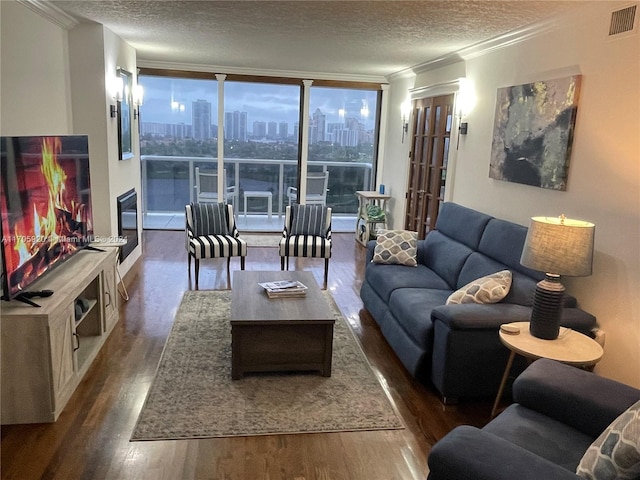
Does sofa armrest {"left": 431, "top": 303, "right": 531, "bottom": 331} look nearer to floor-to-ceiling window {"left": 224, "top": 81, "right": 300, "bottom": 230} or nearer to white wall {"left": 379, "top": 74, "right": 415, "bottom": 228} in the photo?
white wall {"left": 379, "top": 74, "right": 415, "bottom": 228}

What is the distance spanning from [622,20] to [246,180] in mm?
5667

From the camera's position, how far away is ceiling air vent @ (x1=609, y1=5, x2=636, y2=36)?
8.73 feet

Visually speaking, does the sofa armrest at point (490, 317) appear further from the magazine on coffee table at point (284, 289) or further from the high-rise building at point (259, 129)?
the high-rise building at point (259, 129)

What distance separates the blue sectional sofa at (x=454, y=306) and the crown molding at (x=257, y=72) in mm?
3377

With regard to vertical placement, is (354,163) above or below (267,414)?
above

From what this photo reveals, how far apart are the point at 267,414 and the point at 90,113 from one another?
3.12 metres

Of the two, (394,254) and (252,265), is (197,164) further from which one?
(394,254)

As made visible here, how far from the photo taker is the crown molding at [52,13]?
11.0ft

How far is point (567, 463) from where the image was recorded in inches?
69.6

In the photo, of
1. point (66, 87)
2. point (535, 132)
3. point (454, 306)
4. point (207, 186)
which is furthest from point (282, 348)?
point (207, 186)

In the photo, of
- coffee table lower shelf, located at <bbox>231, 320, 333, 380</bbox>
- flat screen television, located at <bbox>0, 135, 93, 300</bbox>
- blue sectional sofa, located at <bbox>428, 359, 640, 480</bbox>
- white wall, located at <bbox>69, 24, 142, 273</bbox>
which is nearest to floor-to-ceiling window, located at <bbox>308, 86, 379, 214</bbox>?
white wall, located at <bbox>69, 24, 142, 273</bbox>

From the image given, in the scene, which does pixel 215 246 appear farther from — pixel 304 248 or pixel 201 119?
pixel 201 119

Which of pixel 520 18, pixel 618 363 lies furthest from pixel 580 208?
pixel 520 18

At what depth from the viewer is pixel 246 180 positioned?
763cm
